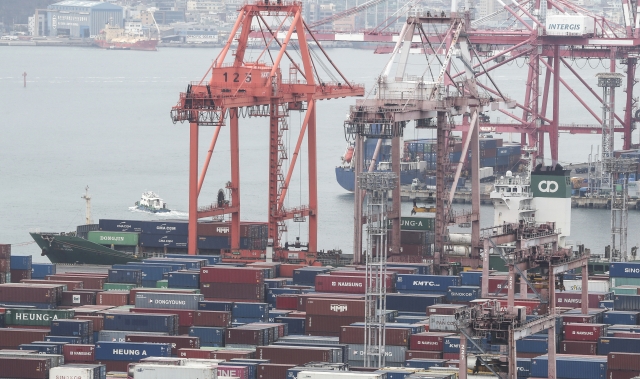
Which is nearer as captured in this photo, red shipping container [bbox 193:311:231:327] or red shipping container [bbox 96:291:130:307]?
red shipping container [bbox 193:311:231:327]

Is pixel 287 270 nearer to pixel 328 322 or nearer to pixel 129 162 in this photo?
pixel 328 322

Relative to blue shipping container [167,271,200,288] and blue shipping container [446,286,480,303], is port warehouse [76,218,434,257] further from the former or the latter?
blue shipping container [167,271,200,288]

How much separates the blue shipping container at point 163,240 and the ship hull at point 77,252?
1.02 m

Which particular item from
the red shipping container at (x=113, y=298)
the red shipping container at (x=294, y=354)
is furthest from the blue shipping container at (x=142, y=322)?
the red shipping container at (x=294, y=354)

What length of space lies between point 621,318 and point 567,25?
52.3m

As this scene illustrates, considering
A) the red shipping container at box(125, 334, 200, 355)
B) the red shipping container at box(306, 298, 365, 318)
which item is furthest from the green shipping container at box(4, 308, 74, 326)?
the red shipping container at box(306, 298, 365, 318)

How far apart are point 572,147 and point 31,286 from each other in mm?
96139

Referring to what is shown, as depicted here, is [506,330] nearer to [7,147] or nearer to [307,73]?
[307,73]

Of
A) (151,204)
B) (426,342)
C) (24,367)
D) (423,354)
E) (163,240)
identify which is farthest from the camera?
(151,204)

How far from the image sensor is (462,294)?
142 feet

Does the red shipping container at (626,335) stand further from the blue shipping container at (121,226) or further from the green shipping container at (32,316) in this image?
the blue shipping container at (121,226)

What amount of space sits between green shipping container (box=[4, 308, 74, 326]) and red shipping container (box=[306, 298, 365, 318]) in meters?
5.99

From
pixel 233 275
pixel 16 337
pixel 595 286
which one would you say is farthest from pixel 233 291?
pixel 595 286

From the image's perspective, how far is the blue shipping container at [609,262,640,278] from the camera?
1871 inches
